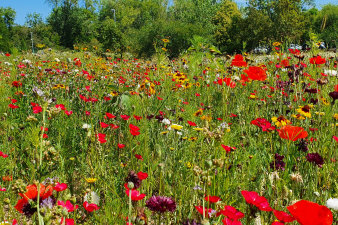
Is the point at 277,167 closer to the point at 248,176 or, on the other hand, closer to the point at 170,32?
the point at 248,176

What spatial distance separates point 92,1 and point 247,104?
59399mm

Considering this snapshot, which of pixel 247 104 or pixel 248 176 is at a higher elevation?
pixel 247 104

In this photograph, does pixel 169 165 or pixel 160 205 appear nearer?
pixel 160 205

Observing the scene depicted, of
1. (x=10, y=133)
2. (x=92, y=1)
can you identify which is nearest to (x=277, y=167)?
(x=10, y=133)

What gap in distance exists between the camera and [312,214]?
0.68 metres

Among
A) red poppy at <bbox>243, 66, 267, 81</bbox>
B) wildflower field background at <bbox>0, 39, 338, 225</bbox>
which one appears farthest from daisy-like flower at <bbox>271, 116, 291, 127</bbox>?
red poppy at <bbox>243, 66, 267, 81</bbox>

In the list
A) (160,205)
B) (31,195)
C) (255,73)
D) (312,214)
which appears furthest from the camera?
(255,73)

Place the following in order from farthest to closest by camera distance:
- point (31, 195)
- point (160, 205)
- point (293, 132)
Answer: point (293, 132) → point (160, 205) → point (31, 195)

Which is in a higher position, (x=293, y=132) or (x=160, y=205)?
(x=293, y=132)

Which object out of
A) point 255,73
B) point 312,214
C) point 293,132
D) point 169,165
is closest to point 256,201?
point 312,214

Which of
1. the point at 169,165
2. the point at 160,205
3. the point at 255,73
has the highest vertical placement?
the point at 255,73

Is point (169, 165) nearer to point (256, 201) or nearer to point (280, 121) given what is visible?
point (280, 121)

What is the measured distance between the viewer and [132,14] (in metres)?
47.9

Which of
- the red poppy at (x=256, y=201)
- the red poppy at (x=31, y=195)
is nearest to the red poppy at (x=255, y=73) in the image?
the red poppy at (x=256, y=201)
